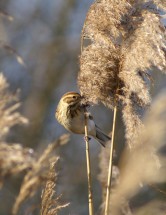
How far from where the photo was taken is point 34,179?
1.33 metres

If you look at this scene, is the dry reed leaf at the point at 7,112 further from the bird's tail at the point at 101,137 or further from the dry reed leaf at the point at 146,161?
the bird's tail at the point at 101,137

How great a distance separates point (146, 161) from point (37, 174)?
96 centimetres

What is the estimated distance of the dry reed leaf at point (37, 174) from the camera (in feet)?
4.31

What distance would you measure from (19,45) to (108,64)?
7.24 metres

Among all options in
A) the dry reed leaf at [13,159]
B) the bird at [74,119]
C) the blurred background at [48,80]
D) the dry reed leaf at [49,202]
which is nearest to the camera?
the dry reed leaf at [13,159]

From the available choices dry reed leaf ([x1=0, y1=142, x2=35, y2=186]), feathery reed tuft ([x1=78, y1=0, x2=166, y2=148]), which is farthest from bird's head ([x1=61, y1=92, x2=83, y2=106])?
dry reed leaf ([x1=0, y1=142, x2=35, y2=186])

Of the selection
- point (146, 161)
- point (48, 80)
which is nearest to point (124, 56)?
point (146, 161)

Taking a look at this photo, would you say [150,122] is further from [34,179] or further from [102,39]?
[34,179]

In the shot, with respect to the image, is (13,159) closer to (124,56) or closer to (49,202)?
(49,202)

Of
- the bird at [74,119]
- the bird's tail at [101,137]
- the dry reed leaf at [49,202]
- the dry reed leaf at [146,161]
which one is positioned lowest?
the dry reed leaf at [49,202]

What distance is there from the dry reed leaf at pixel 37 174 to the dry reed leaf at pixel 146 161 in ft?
2.31

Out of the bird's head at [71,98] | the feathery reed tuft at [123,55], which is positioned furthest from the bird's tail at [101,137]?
the feathery reed tuft at [123,55]

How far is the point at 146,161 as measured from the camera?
2.21 m

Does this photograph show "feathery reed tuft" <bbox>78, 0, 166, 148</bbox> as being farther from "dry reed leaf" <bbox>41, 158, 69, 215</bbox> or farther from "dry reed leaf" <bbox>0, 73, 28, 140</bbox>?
"dry reed leaf" <bbox>0, 73, 28, 140</bbox>
